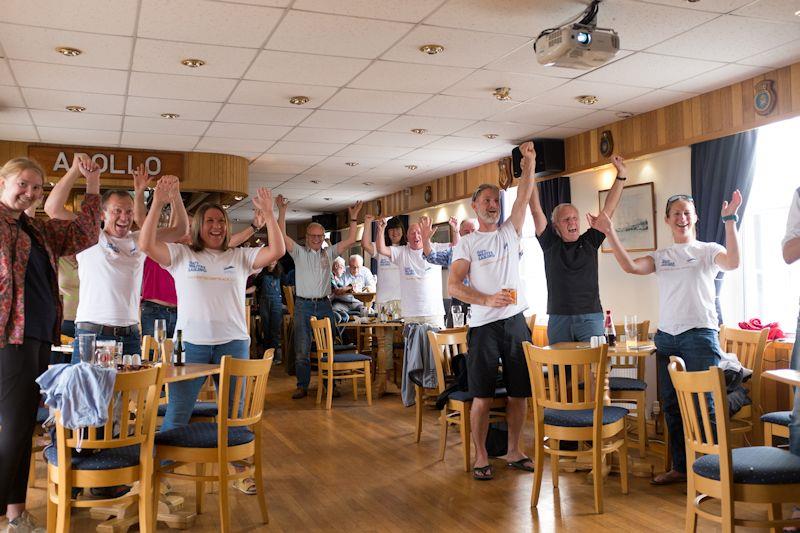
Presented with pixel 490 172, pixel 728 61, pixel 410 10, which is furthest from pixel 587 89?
pixel 490 172

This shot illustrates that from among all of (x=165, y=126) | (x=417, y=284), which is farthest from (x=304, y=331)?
(x=165, y=126)

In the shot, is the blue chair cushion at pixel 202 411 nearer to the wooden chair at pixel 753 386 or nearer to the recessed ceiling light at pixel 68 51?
the recessed ceiling light at pixel 68 51

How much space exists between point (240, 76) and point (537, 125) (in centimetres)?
334

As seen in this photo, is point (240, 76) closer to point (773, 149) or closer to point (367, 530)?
point (367, 530)

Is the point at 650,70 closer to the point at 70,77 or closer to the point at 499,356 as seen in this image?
the point at 499,356

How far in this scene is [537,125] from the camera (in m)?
7.85

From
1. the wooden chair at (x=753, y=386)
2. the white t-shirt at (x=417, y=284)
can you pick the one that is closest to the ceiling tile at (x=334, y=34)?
the white t-shirt at (x=417, y=284)

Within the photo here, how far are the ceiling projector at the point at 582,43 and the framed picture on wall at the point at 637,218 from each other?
10.3 feet

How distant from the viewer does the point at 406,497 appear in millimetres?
4430

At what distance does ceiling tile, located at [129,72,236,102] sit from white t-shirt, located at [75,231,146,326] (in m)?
2.12

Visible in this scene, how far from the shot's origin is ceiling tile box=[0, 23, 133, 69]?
4.92 m

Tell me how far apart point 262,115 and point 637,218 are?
12.9ft

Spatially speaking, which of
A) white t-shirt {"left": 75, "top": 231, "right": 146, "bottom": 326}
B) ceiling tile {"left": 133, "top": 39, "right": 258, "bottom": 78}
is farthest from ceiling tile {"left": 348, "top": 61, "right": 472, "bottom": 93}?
white t-shirt {"left": 75, "top": 231, "right": 146, "bottom": 326}

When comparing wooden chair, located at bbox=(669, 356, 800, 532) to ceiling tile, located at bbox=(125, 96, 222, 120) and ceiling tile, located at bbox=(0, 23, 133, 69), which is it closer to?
ceiling tile, located at bbox=(0, 23, 133, 69)
